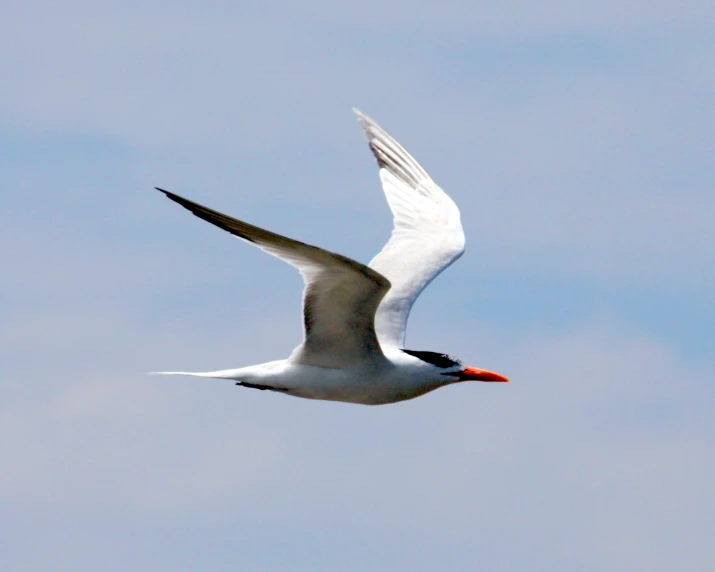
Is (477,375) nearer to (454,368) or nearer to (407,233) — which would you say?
(454,368)

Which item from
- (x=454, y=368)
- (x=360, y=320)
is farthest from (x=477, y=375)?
(x=360, y=320)

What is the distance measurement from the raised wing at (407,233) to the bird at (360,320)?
1 centimetres

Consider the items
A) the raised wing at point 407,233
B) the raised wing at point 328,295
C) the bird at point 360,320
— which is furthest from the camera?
the raised wing at point 407,233

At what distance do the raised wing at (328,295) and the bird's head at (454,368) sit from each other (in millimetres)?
560

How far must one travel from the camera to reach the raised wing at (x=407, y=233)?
14180mm

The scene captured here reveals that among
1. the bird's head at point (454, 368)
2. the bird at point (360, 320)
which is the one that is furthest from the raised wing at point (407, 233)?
the bird's head at point (454, 368)

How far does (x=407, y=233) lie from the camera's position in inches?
617

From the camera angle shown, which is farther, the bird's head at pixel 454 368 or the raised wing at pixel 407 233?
the raised wing at pixel 407 233

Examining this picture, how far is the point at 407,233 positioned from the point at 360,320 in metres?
3.90

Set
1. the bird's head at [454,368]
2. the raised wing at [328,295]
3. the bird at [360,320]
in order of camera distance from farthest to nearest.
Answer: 1. the bird's head at [454,368]
2. the bird at [360,320]
3. the raised wing at [328,295]

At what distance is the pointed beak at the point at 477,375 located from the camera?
13182mm

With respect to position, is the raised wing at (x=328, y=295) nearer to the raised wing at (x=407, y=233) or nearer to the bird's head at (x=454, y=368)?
the bird's head at (x=454, y=368)

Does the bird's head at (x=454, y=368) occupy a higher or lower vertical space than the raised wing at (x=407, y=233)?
lower

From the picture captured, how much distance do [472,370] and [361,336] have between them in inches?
63.0
